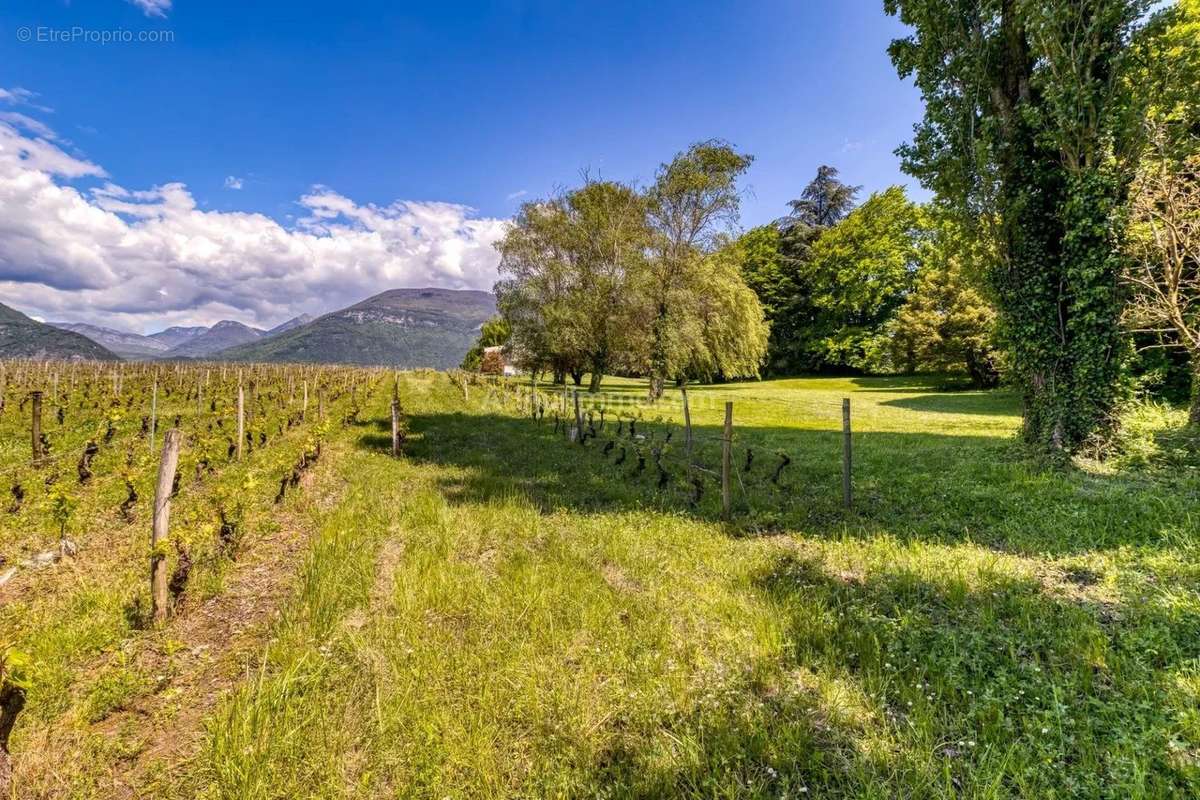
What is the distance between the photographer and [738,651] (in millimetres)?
4012

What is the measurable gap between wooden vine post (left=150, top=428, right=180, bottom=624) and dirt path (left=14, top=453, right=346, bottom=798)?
0.24m

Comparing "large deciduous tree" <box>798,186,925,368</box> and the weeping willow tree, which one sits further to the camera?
"large deciduous tree" <box>798,186,925,368</box>

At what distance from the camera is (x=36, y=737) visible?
3068mm

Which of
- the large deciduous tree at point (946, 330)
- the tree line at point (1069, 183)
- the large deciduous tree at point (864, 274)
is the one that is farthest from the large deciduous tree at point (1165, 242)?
the large deciduous tree at point (864, 274)

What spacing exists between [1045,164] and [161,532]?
15.2 metres

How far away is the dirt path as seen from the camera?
2.85 m

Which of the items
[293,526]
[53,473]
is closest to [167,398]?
[53,473]

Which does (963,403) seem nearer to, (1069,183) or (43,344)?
(1069,183)

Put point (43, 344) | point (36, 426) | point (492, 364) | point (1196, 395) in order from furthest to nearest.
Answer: point (43, 344)
point (492, 364)
point (1196, 395)
point (36, 426)

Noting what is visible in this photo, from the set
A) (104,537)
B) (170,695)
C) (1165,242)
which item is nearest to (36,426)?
(104,537)

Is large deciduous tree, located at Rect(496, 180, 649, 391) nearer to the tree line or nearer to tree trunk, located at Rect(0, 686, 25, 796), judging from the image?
the tree line

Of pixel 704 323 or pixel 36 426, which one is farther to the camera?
pixel 704 323

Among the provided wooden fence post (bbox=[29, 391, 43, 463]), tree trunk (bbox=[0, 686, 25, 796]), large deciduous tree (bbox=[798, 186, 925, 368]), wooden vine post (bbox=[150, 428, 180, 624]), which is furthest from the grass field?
large deciduous tree (bbox=[798, 186, 925, 368])

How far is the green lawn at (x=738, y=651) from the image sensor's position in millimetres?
2865
